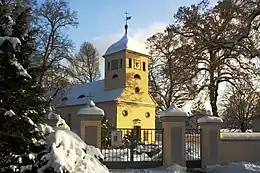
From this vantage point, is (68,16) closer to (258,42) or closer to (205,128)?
(258,42)

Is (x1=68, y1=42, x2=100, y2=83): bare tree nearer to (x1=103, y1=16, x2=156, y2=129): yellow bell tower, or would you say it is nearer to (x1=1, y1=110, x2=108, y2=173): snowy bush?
(x1=103, y1=16, x2=156, y2=129): yellow bell tower

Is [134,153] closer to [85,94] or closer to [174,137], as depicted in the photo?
[174,137]

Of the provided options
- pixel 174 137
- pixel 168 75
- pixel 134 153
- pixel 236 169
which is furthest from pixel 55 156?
pixel 168 75

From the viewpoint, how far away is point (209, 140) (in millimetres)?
14305

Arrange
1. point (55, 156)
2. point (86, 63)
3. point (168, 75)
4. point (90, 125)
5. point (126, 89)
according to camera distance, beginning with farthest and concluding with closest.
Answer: point (86, 63)
point (126, 89)
point (168, 75)
point (90, 125)
point (55, 156)

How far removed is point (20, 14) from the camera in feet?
29.7

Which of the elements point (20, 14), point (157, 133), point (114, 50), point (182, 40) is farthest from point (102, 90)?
point (20, 14)

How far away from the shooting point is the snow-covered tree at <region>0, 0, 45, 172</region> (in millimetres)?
8156

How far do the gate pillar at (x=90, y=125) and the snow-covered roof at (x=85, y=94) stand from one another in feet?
90.6

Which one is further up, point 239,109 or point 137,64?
point 137,64

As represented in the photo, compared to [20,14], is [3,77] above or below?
below

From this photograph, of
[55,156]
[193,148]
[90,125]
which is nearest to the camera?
[55,156]

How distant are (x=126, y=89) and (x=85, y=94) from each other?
758cm

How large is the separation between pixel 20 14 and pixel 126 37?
34.5 m
